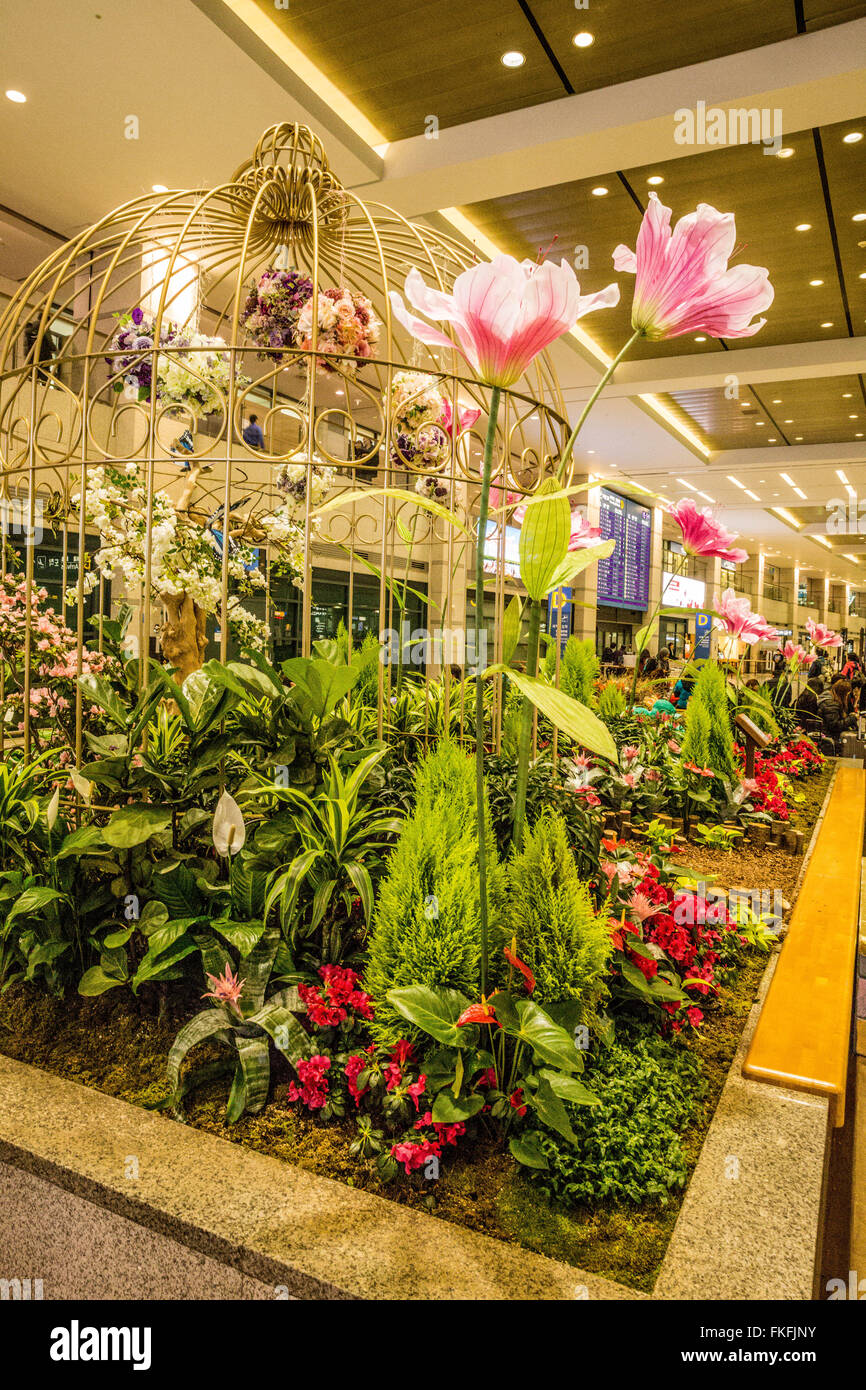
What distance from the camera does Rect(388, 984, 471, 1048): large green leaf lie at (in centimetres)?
114

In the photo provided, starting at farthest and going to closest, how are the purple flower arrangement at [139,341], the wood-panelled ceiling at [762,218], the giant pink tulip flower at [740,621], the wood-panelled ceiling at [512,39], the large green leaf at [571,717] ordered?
the wood-panelled ceiling at [762,218], the giant pink tulip flower at [740,621], the wood-panelled ceiling at [512,39], the purple flower arrangement at [139,341], the large green leaf at [571,717]

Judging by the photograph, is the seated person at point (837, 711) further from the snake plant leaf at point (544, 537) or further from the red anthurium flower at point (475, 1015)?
the snake plant leaf at point (544, 537)

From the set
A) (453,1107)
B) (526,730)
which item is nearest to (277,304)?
(526,730)

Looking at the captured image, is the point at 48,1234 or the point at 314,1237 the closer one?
the point at 314,1237

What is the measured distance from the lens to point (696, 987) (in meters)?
1.77

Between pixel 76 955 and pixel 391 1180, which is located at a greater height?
pixel 76 955

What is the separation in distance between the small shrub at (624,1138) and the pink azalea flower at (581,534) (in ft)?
2.95

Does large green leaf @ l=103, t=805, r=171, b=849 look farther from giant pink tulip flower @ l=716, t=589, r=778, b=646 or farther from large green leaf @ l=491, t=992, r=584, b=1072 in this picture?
giant pink tulip flower @ l=716, t=589, r=778, b=646

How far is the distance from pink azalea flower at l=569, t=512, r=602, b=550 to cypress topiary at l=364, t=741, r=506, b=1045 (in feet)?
1.76

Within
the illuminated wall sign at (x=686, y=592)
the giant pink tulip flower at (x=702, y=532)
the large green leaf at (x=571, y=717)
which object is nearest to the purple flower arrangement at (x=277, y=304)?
the giant pink tulip flower at (x=702, y=532)

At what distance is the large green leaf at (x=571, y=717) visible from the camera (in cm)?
81

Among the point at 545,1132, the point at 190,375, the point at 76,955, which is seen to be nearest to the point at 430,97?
the point at 190,375
